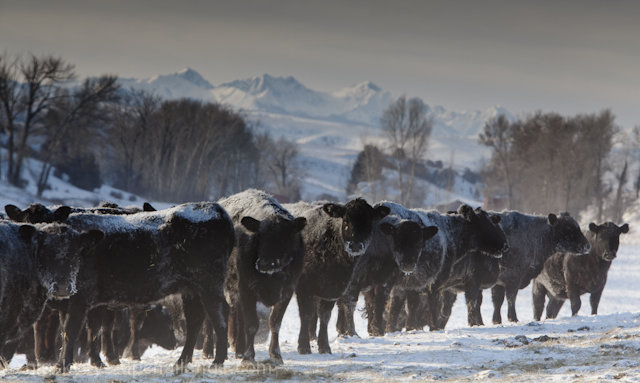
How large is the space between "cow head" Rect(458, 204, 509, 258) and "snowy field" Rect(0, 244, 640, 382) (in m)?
1.75

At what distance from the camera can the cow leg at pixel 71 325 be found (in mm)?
10312

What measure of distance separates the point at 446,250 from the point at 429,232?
160 centimetres

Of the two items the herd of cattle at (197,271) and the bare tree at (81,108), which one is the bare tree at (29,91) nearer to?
the bare tree at (81,108)

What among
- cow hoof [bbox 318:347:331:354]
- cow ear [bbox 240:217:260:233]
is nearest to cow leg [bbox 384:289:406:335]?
cow hoof [bbox 318:347:331:354]

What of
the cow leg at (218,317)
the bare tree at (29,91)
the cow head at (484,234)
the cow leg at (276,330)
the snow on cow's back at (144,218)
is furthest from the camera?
the bare tree at (29,91)

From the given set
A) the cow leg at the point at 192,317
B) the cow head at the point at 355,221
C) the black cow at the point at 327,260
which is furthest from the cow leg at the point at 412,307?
the cow leg at the point at 192,317

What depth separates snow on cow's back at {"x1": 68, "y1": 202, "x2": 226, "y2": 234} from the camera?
420 inches

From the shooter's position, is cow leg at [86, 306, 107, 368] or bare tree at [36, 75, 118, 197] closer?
cow leg at [86, 306, 107, 368]

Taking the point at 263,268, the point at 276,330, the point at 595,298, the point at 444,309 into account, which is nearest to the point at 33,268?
the point at 263,268

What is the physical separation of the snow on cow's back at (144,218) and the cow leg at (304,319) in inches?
86.1

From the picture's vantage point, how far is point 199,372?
32.4 ft

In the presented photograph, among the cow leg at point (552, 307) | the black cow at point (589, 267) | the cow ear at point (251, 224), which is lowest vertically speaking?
the cow leg at point (552, 307)

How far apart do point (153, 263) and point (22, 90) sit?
4917cm

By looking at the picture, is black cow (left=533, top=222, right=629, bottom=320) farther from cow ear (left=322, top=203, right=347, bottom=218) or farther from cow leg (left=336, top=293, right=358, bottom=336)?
cow ear (left=322, top=203, right=347, bottom=218)
